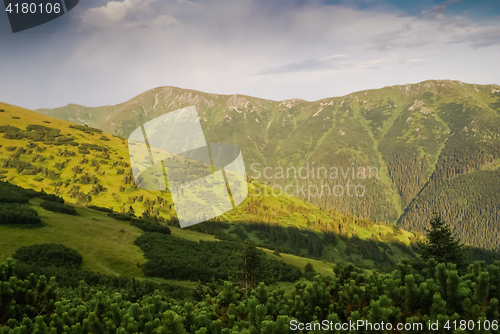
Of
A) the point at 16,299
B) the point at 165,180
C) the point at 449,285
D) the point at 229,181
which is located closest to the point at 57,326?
the point at 16,299

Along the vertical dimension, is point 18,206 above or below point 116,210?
above

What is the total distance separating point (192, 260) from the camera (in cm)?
3200

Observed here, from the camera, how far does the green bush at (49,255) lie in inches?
880

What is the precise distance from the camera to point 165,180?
275ft

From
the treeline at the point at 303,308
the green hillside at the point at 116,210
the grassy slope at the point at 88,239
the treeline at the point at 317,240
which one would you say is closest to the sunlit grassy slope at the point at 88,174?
the green hillside at the point at 116,210

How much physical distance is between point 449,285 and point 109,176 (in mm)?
76068

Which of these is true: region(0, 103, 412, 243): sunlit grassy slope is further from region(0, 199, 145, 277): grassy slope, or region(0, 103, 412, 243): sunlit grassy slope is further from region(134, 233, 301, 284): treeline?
region(134, 233, 301, 284): treeline

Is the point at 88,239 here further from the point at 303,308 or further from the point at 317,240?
the point at 317,240

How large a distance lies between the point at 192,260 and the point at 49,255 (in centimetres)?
1332

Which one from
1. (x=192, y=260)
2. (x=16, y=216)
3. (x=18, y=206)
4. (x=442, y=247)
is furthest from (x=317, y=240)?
(x=16, y=216)

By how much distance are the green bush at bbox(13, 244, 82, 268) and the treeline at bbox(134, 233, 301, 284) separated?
6262mm

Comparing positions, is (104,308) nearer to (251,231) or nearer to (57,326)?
Result: (57,326)

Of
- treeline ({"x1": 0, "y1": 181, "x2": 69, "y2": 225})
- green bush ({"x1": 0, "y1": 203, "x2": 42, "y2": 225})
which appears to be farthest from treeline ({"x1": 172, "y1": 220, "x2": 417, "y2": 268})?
green bush ({"x1": 0, "y1": 203, "x2": 42, "y2": 225})

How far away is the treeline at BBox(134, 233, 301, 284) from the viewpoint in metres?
28.5
